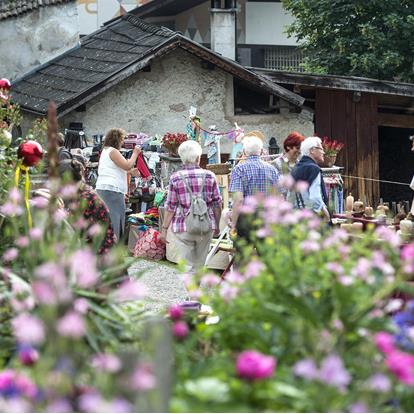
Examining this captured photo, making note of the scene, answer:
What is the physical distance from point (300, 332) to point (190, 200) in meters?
6.06

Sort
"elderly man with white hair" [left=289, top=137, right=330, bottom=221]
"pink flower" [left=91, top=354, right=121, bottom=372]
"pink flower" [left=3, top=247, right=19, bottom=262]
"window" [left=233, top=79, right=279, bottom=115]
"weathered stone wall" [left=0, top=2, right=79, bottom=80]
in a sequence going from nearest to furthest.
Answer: "pink flower" [left=91, top=354, right=121, bottom=372]
"pink flower" [left=3, top=247, right=19, bottom=262]
"elderly man with white hair" [left=289, top=137, right=330, bottom=221]
"window" [left=233, top=79, right=279, bottom=115]
"weathered stone wall" [left=0, top=2, right=79, bottom=80]

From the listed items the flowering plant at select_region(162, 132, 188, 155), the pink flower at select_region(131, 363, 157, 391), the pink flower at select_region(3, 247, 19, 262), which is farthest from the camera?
the flowering plant at select_region(162, 132, 188, 155)

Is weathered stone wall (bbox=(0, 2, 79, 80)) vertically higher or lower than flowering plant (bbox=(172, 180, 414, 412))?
higher

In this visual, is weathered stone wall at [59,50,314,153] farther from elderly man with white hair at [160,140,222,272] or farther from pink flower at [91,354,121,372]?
pink flower at [91,354,121,372]

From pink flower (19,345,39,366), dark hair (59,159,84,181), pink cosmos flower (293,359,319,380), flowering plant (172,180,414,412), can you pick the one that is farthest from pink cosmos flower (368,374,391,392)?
dark hair (59,159,84,181)

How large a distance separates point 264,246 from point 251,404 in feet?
3.91

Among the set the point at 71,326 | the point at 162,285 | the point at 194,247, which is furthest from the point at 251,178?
the point at 71,326

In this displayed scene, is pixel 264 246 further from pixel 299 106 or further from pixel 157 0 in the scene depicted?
pixel 157 0

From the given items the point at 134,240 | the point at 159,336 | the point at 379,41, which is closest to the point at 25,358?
the point at 159,336

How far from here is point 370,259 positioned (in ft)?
16.4

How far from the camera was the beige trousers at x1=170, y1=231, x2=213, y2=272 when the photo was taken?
419 inches

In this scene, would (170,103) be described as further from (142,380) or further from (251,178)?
(142,380)

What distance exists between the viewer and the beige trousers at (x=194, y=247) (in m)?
10.6

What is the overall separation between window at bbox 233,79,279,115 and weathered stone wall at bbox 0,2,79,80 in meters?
4.11
